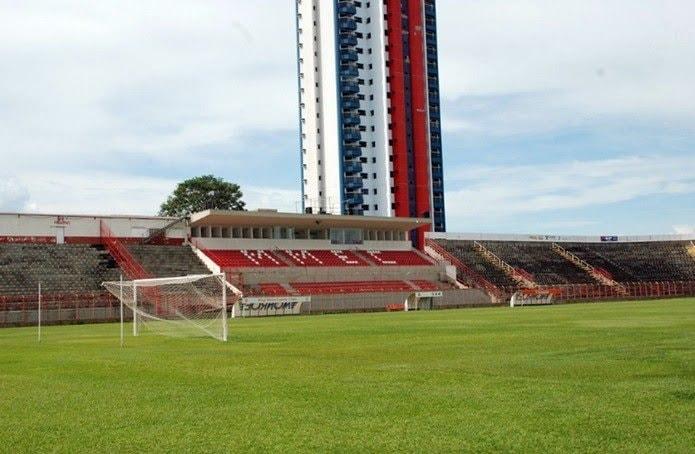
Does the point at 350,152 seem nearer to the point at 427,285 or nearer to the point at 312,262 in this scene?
the point at 312,262

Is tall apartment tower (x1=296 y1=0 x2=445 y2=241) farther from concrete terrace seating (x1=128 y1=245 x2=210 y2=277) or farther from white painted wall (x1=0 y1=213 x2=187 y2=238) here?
concrete terrace seating (x1=128 y1=245 x2=210 y2=277)

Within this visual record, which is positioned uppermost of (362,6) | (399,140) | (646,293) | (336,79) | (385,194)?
(362,6)

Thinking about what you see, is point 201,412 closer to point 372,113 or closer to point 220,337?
point 220,337

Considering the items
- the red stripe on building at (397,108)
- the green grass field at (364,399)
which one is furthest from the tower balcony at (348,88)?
the green grass field at (364,399)

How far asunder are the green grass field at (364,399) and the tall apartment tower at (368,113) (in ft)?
292

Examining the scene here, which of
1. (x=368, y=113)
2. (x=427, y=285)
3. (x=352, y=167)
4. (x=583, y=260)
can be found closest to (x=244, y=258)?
(x=427, y=285)

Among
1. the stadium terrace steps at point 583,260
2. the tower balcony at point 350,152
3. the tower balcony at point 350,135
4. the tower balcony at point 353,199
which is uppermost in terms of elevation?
the tower balcony at point 350,135

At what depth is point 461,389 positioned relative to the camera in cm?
1207

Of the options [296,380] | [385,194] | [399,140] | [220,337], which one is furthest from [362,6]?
[296,380]

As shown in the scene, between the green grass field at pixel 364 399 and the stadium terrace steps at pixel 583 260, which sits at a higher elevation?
the stadium terrace steps at pixel 583 260

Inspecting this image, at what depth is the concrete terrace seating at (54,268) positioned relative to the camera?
5622 cm

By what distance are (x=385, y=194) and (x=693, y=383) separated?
9790cm

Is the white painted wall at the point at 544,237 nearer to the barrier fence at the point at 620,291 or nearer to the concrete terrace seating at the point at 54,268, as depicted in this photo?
the barrier fence at the point at 620,291

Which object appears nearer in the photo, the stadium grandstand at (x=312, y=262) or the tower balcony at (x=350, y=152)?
the stadium grandstand at (x=312, y=262)
